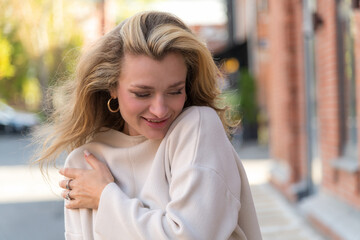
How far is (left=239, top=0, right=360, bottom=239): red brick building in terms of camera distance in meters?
4.70

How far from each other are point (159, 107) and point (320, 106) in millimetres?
4339

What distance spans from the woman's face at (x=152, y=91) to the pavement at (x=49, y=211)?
2.07m

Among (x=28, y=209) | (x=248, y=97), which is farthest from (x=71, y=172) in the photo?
(x=248, y=97)

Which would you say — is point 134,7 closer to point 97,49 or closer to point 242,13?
point 242,13

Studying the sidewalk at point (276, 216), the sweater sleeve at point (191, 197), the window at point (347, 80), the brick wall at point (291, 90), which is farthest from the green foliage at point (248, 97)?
the sweater sleeve at point (191, 197)

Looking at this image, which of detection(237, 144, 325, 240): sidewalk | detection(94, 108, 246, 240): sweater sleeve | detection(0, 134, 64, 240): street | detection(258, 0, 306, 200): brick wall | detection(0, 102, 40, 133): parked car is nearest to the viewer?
detection(94, 108, 246, 240): sweater sleeve

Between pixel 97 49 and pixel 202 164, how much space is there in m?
0.62

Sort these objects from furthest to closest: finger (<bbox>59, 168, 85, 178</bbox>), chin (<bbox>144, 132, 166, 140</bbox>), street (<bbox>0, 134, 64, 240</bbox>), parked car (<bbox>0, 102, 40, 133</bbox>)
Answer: parked car (<bbox>0, 102, 40, 133</bbox>) < street (<bbox>0, 134, 64, 240</bbox>) < finger (<bbox>59, 168, 85, 178</bbox>) < chin (<bbox>144, 132, 166, 140</bbox>)

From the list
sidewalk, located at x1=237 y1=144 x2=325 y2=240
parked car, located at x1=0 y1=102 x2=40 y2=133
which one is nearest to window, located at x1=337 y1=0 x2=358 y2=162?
sidewalk, located at x1=237 y1=144 x2=325 y2=240

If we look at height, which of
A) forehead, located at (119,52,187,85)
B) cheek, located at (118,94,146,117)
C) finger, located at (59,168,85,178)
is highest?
Result: forehead, located at (119,52,187,85)

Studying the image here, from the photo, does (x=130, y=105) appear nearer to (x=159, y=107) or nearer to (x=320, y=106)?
(x=159, y=107)

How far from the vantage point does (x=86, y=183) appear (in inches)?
69.6

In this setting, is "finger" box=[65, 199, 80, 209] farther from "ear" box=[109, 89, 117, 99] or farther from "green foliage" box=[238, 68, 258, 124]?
"green foliage" box=[238, 68, 258, 124]

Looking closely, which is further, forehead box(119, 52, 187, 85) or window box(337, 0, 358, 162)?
window box(337, 0, 358, 162)
